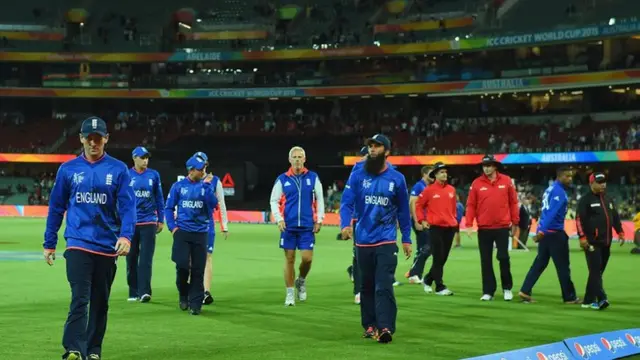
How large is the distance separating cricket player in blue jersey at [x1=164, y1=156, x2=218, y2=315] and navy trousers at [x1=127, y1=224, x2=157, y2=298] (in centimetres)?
105

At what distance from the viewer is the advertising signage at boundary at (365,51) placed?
5819 centimetres

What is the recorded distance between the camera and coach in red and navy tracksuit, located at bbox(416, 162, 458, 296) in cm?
1684

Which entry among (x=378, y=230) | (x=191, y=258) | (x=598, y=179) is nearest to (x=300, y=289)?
(x=191, y=258)

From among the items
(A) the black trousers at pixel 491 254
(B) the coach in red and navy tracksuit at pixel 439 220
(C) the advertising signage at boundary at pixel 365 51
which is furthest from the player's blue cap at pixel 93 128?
(C) the advertising signage at boundary at pixel 365 51

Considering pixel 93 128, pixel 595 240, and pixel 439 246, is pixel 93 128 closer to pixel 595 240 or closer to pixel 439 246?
pixel 595 240

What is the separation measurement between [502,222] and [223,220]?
14.6ft

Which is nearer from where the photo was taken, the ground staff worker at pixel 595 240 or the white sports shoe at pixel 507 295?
the ground staff worker at pixel 595 240

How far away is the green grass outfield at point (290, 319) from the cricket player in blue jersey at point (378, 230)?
359 millimetres

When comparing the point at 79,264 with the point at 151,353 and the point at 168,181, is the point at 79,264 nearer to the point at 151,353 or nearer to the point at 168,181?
the point at 151,353

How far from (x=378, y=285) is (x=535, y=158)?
47599mm

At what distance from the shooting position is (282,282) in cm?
1944

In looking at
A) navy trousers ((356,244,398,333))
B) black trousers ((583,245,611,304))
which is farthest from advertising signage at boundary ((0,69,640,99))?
navy trousers ((356,244,398,333))

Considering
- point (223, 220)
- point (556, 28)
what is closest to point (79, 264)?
point (223, 220)

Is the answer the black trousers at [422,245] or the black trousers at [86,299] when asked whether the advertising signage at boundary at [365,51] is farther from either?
the black trousers at [86,299]
